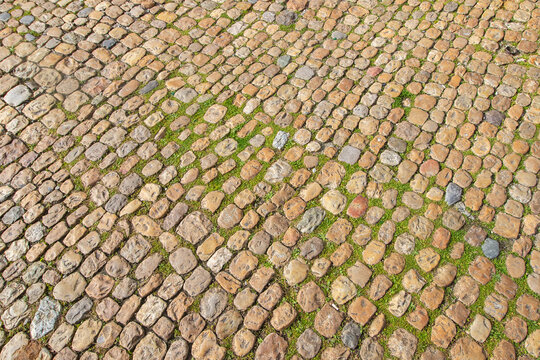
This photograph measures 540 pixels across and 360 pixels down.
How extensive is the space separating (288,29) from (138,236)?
332 centimetres

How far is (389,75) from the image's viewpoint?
4945mm

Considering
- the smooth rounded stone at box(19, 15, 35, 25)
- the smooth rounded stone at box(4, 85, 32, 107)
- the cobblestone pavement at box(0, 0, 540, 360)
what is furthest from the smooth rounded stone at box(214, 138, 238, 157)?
the smooth rounded stone at box(19, 15, 35, 25)

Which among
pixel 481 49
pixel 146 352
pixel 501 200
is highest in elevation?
pixel 481 49

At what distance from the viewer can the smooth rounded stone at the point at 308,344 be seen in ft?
10.8

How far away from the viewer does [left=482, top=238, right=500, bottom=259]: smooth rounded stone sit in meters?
3.62

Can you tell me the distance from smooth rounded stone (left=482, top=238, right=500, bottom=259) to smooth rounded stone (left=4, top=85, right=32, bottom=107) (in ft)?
16.6

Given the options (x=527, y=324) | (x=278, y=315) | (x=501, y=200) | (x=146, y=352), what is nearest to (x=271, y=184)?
(x=278, y=315)

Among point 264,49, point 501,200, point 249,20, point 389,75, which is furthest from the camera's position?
point 249,20

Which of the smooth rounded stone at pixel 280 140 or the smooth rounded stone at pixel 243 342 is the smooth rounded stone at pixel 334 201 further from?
the smooth rounded stone at pixel 243 342

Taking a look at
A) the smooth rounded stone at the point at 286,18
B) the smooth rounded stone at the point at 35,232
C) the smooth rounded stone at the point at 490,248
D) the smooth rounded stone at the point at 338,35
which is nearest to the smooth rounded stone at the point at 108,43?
the smooth rounded stone at the point at 286,18

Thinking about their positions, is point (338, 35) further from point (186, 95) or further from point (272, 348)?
point (272, 348)

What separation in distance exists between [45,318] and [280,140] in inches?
105

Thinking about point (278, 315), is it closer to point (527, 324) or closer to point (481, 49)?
point (527, 324)

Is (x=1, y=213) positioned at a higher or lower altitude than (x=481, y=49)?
lower
